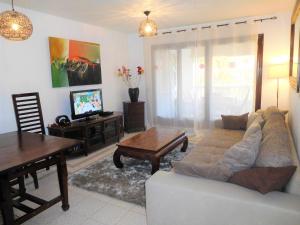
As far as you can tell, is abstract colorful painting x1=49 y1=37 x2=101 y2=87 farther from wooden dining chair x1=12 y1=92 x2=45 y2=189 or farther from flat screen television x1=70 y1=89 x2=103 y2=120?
wooden dining chair x1=12 y1=92 x2=45 y2=189

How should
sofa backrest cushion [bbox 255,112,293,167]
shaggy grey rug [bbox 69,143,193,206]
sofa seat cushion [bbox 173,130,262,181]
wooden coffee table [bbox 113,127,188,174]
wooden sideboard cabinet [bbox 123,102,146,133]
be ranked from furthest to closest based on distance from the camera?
wooden sideboard cabinet [bbox 123,102,146,133]
wooden coffee table [bbox 113,127,188,174]
shaggy grey rug [bbox 69,143,193,206]
sofa seat cushion [bbox 173,130,262,181]
sofa backrest cushion [bbox 255,112,293,167]

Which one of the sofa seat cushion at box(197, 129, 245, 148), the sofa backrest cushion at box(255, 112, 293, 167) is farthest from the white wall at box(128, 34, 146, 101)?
the sofa backrest cushion at box(255, 112, 293, 167)

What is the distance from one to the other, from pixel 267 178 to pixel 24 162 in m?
1.83

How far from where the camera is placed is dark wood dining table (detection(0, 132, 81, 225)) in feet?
6.22

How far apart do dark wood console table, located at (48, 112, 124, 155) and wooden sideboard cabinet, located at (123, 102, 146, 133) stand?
0.44 m

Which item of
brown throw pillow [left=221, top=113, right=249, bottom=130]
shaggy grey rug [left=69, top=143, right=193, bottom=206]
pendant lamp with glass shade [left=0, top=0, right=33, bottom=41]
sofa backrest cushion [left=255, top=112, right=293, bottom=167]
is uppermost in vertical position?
pendant lamp with glass shade [left=0, top=0, right=33, bottom=41]

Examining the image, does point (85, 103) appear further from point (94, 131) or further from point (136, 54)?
point (136, 54)

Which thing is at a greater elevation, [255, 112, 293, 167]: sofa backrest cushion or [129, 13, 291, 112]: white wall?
[129, 13, 291, 112]: white wall

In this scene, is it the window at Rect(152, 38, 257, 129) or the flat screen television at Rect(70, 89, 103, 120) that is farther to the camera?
the window at Rect(152, 38, 257, 129)

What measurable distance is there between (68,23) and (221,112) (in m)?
3.51

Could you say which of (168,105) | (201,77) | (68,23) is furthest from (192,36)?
(68,23)

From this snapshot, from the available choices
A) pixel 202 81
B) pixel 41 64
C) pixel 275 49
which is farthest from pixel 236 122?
pixel 41 64

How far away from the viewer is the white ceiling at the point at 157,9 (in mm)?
3377

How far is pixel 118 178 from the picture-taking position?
3.12 m
